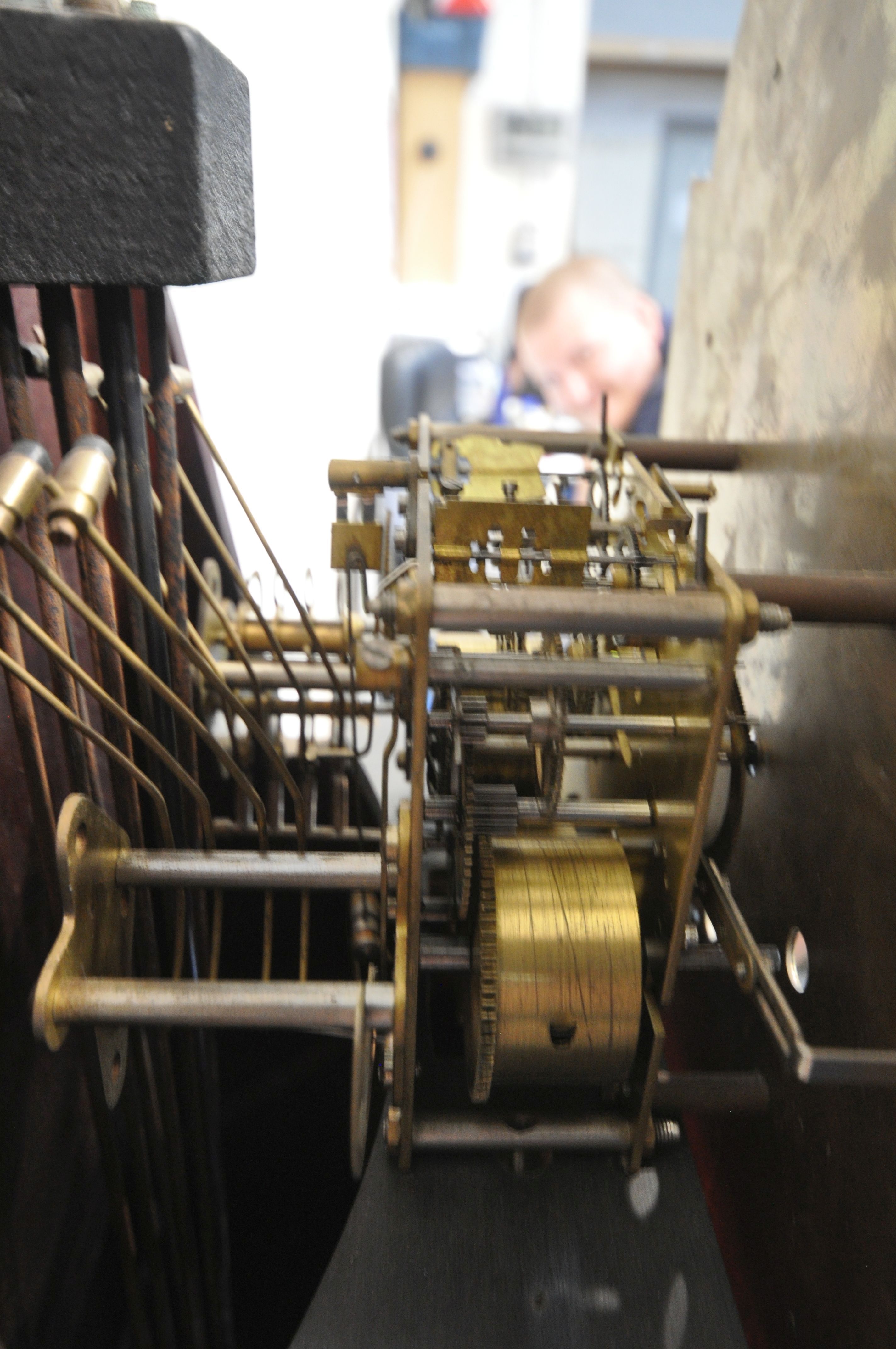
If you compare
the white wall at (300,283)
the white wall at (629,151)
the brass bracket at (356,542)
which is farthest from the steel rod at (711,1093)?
the white wall at (629,151)

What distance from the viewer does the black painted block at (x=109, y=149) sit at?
62 centimetres

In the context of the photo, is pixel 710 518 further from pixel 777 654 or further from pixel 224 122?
pixel 224 122

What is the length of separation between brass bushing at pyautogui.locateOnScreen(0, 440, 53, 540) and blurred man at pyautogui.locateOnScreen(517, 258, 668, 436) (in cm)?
307

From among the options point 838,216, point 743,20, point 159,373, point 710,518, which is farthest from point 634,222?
point 159,373

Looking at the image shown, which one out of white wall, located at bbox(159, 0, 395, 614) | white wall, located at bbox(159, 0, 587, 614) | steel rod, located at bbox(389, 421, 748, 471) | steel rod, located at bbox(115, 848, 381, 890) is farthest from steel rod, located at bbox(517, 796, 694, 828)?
white wall, located at bbox(159, 0, 395, 614)

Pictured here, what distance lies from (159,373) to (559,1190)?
830 mm

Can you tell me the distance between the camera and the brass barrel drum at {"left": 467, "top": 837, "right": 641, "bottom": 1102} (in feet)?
2.47

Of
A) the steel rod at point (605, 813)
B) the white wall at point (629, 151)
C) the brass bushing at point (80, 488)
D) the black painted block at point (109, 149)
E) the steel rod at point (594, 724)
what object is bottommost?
the steel rod at point (605, 813)

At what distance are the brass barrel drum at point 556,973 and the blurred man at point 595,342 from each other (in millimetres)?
2970

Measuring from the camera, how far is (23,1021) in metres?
0.92

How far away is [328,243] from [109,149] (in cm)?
224

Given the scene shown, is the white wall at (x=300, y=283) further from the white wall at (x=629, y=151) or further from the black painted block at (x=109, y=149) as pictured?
the white wall at (x=629, y=151)

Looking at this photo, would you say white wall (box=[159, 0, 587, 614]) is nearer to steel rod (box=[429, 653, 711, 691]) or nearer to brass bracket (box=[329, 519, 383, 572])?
brass bracket (box=[329, 519, 383, 572])

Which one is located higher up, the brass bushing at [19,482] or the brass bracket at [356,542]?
the brass bushing at [19,482]
